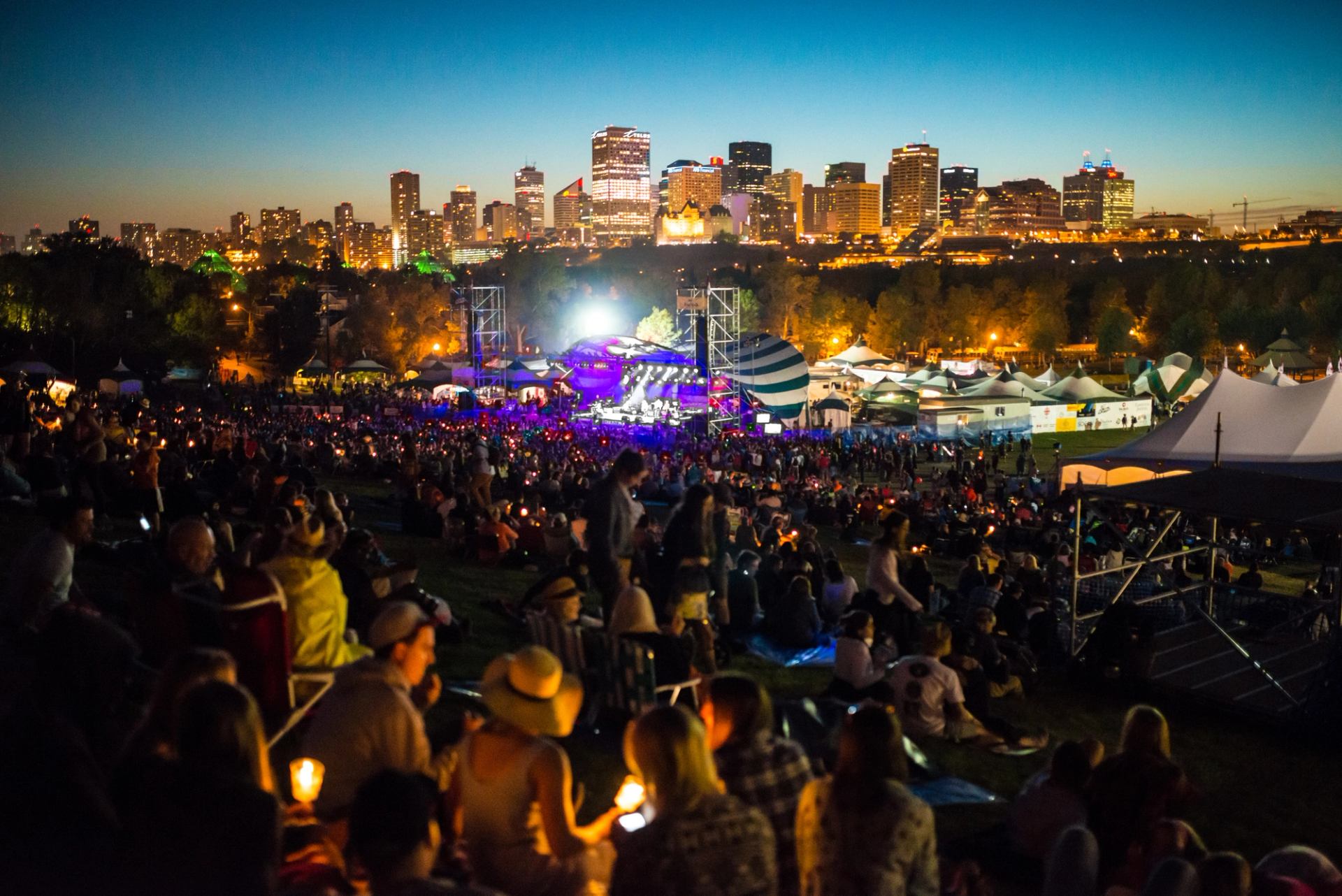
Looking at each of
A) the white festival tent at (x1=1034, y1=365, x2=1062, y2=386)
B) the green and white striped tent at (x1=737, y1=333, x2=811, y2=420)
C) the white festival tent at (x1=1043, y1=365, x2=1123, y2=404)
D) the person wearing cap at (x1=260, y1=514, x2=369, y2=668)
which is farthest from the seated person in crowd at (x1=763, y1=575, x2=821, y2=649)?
the white festival tent at (x1=1034, y1=365, x2=1062, y2=386)

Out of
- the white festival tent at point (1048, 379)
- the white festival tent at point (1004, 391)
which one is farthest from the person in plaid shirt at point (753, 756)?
the white festival tent at point (1048, 379)

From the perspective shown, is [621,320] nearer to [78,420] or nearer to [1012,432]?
[1012,432]

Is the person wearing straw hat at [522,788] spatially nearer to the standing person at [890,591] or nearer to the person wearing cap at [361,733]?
the person wearing cap at [361,733]

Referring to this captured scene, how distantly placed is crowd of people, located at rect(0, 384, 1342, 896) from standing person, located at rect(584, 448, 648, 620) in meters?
0.02

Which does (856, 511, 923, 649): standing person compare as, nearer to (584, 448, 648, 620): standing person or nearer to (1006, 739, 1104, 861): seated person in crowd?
(584, 448, 648, 620): standing person

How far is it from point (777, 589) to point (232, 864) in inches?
268

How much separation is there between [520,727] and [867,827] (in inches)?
40.7

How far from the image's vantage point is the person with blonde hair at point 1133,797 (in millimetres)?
4035

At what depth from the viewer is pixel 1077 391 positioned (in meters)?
36.3

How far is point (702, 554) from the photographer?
6.93 m

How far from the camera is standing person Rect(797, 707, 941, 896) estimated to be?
2.98m

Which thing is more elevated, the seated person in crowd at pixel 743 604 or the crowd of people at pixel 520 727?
the crowd of people at pixel 520 727

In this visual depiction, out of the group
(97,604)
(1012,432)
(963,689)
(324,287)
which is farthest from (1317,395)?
(324,287)

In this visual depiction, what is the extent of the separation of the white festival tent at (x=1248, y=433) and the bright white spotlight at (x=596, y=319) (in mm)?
60721
